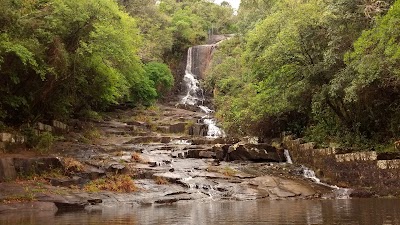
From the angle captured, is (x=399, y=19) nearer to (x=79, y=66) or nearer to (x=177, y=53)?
(x=79, y=66)

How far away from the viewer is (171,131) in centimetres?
3105

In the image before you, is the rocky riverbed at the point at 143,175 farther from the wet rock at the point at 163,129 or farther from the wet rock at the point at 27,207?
the wet rock at the point at 163,129

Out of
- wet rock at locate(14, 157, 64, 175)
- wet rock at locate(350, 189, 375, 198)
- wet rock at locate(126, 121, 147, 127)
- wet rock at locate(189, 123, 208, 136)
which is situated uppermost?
wet rock at locate(126, 121, 147, 127)

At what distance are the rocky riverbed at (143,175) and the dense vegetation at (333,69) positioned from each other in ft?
9.55

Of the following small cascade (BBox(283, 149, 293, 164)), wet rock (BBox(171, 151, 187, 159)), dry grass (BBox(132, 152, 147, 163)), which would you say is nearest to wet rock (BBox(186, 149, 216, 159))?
wet rock (BBox(171, 151, 187, 159))

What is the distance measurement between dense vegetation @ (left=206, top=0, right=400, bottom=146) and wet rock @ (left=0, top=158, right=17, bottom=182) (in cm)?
1183

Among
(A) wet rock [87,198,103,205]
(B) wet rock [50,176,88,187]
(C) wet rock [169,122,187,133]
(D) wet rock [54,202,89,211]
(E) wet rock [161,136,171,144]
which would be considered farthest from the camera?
(C) wet rock [169,122,187,133]

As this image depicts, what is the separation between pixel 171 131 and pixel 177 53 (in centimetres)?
2417

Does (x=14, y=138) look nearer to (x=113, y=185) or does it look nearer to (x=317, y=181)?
(x=113, y=185)

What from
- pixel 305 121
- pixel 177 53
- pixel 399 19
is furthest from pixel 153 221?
pixel 177 53

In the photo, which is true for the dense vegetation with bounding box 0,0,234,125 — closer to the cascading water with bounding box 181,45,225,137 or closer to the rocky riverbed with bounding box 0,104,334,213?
the rocky riverbed with bounding box 0,104,334,213

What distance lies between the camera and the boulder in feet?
69.4

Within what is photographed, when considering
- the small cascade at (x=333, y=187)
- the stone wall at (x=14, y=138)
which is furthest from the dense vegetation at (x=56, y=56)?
the small cascade at (x=333, y=187)

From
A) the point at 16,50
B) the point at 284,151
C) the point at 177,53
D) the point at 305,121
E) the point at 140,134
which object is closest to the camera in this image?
the point at 16,50
